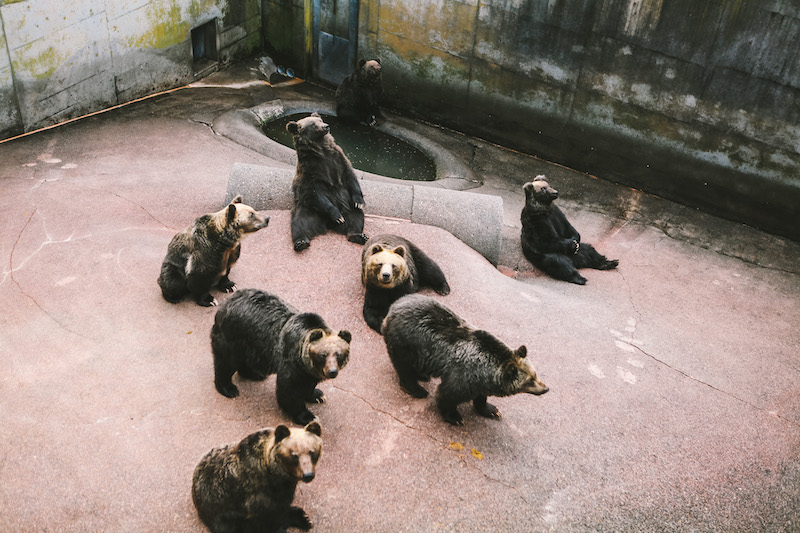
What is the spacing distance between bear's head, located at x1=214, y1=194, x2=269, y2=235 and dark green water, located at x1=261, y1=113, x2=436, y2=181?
217 inches

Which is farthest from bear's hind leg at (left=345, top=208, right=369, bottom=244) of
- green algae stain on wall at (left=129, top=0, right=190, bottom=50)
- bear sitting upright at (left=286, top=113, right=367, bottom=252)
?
green algae stain on wall at (left=129, top=0, right=190, bottom=50)

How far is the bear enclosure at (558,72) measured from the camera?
10.0 metres

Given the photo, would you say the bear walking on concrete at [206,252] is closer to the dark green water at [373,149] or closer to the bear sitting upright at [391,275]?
the bear sitting upright at [391,275]

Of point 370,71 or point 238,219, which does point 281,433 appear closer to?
point 238,219

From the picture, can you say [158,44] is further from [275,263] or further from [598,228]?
[598,228]

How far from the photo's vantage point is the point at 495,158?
12570 mm

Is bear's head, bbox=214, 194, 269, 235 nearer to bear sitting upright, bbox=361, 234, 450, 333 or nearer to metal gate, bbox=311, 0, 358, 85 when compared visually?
bear sitting upright, bbox=361, 234, 450, 333

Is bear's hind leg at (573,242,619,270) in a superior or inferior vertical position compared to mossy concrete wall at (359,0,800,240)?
inferior

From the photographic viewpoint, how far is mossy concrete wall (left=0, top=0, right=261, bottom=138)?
399 inches

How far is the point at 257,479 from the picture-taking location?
160 inches

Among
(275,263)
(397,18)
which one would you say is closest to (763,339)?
(275,263)

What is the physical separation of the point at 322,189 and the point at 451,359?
3444 millimetres

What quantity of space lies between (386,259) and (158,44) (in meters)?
8.71

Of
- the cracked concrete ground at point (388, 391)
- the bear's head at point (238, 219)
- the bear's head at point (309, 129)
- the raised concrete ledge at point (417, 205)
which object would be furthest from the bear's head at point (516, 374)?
the bear's head at point (309, 129)
